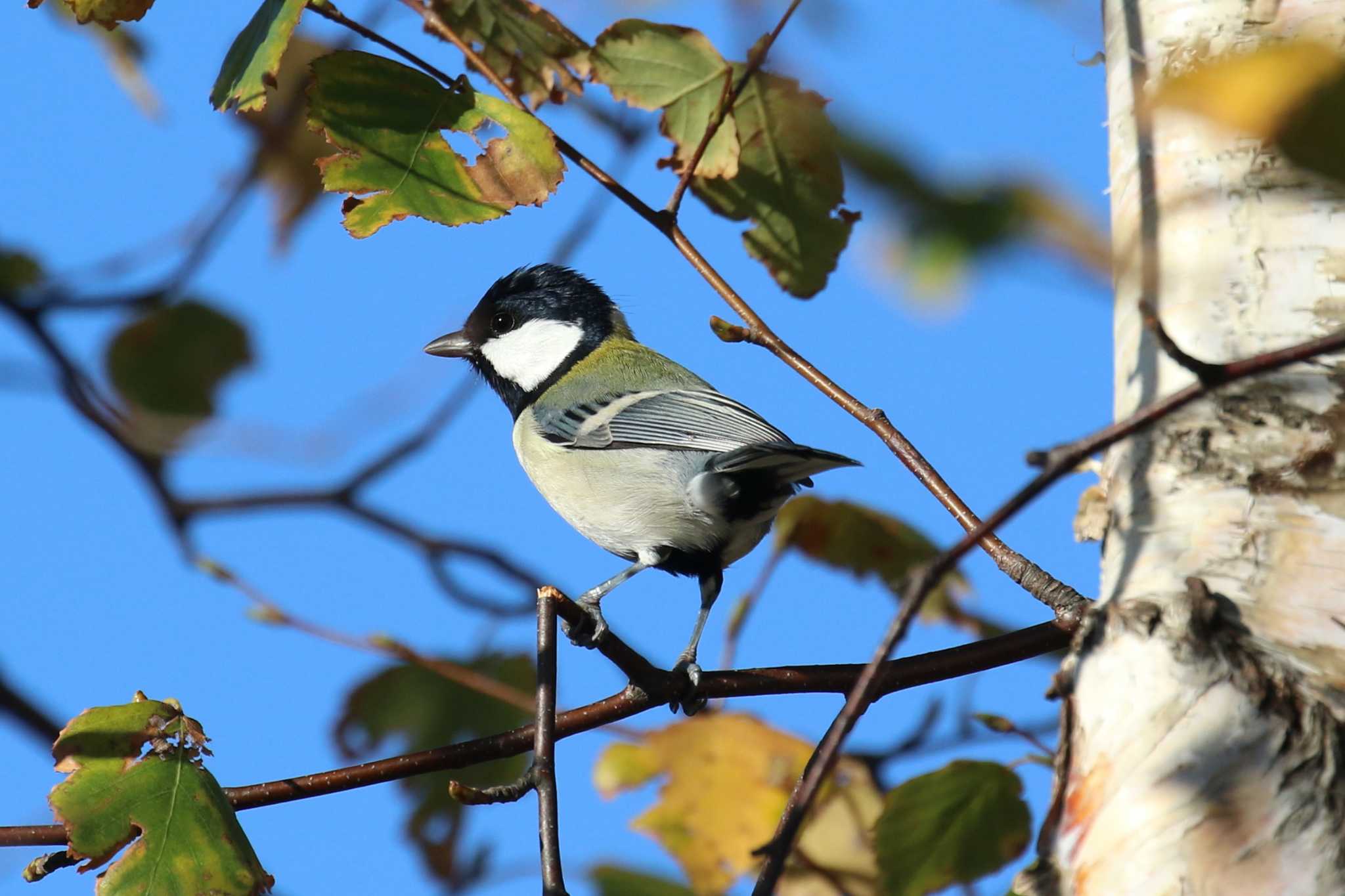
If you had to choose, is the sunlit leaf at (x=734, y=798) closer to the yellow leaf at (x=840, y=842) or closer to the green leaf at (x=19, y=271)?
the yellow leaf at (x=840, y=842)

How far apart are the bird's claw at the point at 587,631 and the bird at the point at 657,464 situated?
389 millimetres

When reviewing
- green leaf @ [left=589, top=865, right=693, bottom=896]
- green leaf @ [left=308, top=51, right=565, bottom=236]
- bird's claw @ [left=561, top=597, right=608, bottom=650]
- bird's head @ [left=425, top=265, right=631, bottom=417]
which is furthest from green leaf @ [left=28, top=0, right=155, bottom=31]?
bird's head @ [left=425, top=265, right=631, bottom=417]

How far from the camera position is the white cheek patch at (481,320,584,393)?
14.8 feet

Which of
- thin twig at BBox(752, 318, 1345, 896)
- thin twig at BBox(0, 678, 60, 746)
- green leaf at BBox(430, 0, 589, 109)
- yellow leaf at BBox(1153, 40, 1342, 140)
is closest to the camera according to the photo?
yellow leaf at BBox(1153, 40, 1342, 140)

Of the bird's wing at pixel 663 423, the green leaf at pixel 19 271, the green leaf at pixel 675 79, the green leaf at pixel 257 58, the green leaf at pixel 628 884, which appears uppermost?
the green leaf at pixel 19 271

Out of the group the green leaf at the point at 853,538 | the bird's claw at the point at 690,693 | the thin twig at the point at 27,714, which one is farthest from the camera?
the thin twig at the point at 27,714

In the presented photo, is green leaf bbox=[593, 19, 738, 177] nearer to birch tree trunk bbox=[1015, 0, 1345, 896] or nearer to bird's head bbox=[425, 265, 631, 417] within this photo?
birch tree trunk bbox=[1015, 0, 1345, 896]

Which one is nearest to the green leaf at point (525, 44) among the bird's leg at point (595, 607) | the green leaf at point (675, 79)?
the green leaf at point (675, 79)

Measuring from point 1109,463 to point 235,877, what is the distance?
1.38 meters

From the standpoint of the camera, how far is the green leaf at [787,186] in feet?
7.93

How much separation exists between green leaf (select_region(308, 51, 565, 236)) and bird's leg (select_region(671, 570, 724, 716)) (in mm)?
823

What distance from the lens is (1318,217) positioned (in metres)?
1.79

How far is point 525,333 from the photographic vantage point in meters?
4.57

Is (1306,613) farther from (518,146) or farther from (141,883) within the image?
(141,883)
